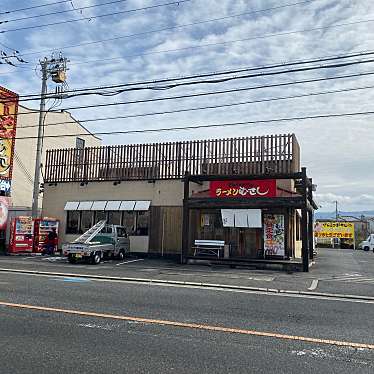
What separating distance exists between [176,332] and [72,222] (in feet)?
68.0

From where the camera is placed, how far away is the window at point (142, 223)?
23797 mm

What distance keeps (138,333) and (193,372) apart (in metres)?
1.97

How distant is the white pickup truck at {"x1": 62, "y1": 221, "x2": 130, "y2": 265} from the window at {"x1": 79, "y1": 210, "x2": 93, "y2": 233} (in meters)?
4.03

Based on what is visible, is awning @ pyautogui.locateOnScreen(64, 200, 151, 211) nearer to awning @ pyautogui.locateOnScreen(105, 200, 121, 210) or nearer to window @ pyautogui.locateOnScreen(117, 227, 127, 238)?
awning @ pyautogui.locateOnScreen(105, 200, 121, 210)

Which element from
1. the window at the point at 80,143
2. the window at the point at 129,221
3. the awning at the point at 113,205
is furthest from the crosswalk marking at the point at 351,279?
the window at the point at 80,143

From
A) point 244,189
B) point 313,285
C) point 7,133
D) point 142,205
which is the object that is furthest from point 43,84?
point 313,285

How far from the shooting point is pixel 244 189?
19406 mm

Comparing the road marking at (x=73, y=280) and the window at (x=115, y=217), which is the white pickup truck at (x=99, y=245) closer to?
the window at (x=115, y=217)

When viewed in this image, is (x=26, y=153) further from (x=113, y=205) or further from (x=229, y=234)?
(x=229, y=234)

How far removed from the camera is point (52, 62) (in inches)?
993

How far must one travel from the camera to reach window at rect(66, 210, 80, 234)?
26.0 meters

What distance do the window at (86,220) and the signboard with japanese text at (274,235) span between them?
1112 cm

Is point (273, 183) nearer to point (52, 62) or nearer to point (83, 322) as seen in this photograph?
point (83, 322)

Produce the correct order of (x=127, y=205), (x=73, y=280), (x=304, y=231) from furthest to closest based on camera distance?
1. (x=127, y=205)
2. (x=304, y=231)
3. (x=73, y=280)
